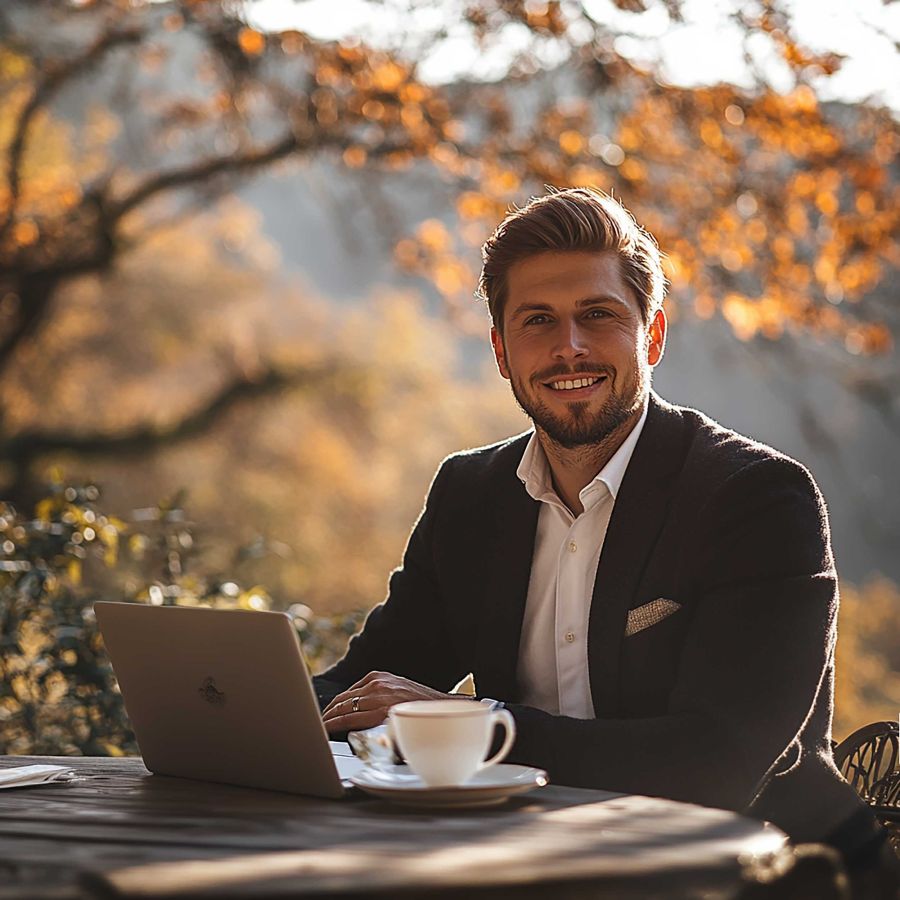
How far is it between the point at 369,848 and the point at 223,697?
0.46 m

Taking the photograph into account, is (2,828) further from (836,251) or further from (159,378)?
(159,378)

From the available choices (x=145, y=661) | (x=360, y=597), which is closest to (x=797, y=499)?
(x=145, y=661)

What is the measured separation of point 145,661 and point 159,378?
1915cm

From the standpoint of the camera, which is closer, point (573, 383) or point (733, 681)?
point (733, 681)

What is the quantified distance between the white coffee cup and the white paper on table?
0.57m

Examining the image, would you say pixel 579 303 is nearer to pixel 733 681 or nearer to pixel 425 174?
pixel 733 681

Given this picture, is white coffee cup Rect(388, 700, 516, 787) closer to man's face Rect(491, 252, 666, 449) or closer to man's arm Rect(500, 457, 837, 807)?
man's arm Rect(500, 457, 837, 807)

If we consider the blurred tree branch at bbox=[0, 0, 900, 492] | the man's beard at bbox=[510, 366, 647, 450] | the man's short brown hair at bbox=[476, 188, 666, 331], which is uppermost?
the blurred tree branch at bbox=[0, 0, 900, 492]

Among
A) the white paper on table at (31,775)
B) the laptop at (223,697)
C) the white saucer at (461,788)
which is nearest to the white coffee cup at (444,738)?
the white saucer at (461,788)

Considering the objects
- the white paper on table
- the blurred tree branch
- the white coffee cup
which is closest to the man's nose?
the white coffee cup

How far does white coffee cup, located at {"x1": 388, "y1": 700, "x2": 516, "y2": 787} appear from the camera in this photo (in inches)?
61.6

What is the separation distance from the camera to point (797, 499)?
2.09 m

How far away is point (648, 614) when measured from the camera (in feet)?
7.00

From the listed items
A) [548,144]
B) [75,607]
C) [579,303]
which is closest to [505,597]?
[579,303]
